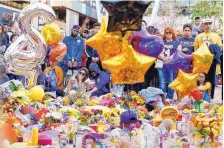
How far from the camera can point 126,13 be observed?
2547mm

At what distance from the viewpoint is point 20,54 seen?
104 inches

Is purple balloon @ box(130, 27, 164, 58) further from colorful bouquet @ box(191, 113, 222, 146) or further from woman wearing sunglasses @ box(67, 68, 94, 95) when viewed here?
woman wearing sunglasses @ box(67, 68, 94, 95)

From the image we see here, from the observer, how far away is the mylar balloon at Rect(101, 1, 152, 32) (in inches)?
99.0

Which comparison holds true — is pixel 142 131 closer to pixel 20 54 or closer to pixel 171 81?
pixel 20 54

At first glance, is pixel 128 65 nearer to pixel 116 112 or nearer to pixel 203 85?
pixel 116 112

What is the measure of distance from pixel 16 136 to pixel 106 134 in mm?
429

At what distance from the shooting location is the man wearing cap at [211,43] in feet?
14.9

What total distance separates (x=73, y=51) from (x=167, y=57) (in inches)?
40.5

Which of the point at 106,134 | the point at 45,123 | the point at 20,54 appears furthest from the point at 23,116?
the point at 106,134

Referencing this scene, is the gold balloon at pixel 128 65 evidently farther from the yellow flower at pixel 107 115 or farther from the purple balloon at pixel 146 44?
the yellow flower at pixel 107 115

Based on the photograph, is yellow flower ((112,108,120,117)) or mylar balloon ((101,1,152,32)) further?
yellow flower ((112,108,120,117))

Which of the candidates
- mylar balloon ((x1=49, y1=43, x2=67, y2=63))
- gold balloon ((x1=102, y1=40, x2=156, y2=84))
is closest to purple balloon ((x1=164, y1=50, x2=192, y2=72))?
mylar balloon ((x1=49, y1=43, x2=67, y2=63))

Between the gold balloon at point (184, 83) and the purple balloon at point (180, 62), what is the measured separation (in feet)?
0.33

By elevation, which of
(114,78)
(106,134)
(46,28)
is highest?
(46,28)
